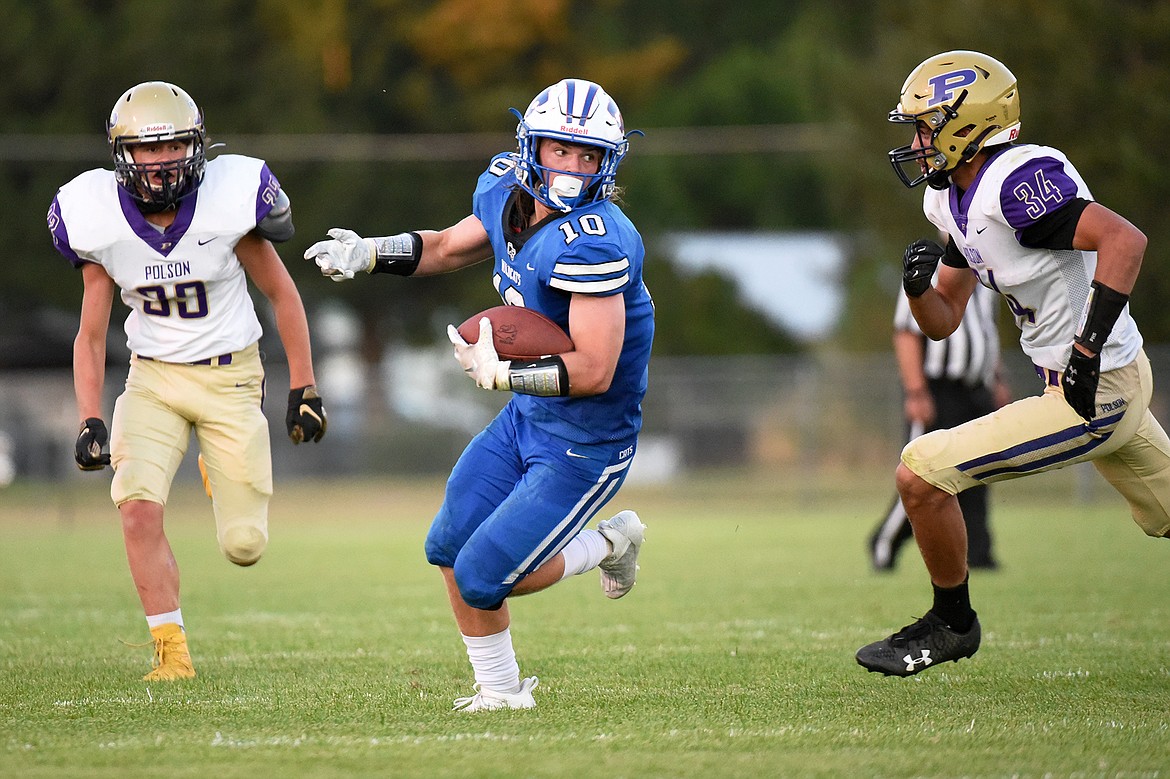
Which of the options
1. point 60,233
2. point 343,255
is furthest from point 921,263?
point 60,233

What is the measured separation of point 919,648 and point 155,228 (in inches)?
117

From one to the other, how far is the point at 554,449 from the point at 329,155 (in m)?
21.2

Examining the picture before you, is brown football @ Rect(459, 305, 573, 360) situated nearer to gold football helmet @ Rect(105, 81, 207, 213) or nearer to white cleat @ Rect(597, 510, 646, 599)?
white cleat @ Rect(597, 510, 646, 599)

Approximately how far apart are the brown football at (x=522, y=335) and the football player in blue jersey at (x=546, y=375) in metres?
0.04

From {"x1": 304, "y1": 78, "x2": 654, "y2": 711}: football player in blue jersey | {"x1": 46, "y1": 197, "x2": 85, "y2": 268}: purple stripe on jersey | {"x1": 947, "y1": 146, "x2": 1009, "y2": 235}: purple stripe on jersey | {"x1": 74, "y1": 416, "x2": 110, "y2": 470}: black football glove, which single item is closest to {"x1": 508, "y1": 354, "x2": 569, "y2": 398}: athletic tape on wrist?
{"x1": 304, "y1": 78, "x2": 654, "y2": 711}: football player in blue jersey

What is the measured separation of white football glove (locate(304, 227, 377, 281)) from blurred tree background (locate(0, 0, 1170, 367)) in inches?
555

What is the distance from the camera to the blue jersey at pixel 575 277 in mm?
4105

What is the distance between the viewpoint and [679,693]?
184 inches

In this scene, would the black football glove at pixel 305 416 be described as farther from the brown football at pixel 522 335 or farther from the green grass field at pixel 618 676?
the brown football at pixel 522 335

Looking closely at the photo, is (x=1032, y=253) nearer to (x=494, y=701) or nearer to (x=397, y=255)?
(x=397, y=255)

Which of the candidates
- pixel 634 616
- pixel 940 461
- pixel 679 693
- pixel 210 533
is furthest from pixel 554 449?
pixel 210 533

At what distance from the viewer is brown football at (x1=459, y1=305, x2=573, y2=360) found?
4176 millimetres

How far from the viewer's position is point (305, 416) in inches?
209

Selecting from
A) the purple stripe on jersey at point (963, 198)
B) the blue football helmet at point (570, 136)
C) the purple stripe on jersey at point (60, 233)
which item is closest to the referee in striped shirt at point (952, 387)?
the purple stripe on jersey at point (963, 198)
